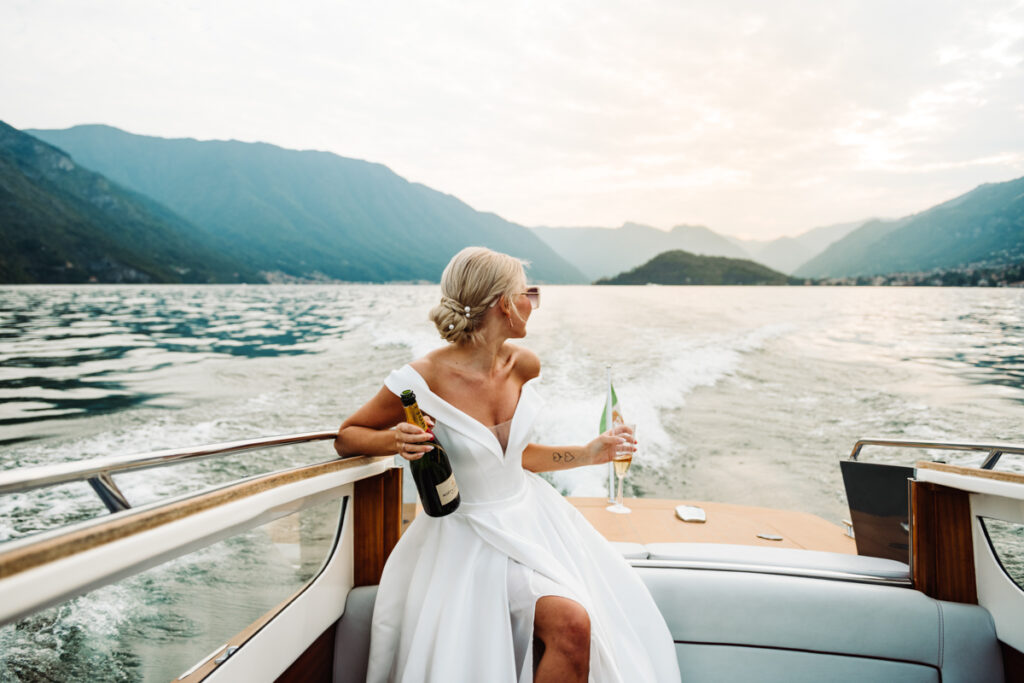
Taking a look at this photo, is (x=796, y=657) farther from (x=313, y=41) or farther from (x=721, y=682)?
(x=313, y=41)

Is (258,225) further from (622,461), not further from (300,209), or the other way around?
(622,461)

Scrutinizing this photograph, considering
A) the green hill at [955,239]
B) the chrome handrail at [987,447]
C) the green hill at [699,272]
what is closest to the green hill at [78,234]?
the green hill at [699,272]

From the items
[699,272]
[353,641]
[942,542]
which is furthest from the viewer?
[699,272]

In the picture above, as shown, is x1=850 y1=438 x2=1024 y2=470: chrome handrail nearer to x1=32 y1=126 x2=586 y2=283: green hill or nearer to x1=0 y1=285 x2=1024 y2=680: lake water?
x1=0 y1=285 x2=1024 y2=680: lake water

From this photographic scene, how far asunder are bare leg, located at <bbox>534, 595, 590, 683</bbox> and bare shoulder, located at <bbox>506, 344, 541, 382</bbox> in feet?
2.34

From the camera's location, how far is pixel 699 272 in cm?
7788

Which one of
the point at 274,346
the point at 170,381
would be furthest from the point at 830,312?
the point at 170,381

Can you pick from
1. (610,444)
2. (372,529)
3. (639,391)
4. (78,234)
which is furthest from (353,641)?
(78,234)

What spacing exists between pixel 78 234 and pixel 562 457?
85.6m

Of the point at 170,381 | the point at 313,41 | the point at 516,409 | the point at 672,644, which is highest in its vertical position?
the point at 313,41

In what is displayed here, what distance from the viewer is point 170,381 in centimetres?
1084

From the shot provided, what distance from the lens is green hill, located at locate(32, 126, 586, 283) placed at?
129 m

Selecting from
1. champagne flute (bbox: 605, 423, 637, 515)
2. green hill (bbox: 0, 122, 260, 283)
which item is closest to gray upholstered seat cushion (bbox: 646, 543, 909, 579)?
champagne flute (bbox: 605, 423, 637, 515)

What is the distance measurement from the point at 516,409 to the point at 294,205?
178662 mm
